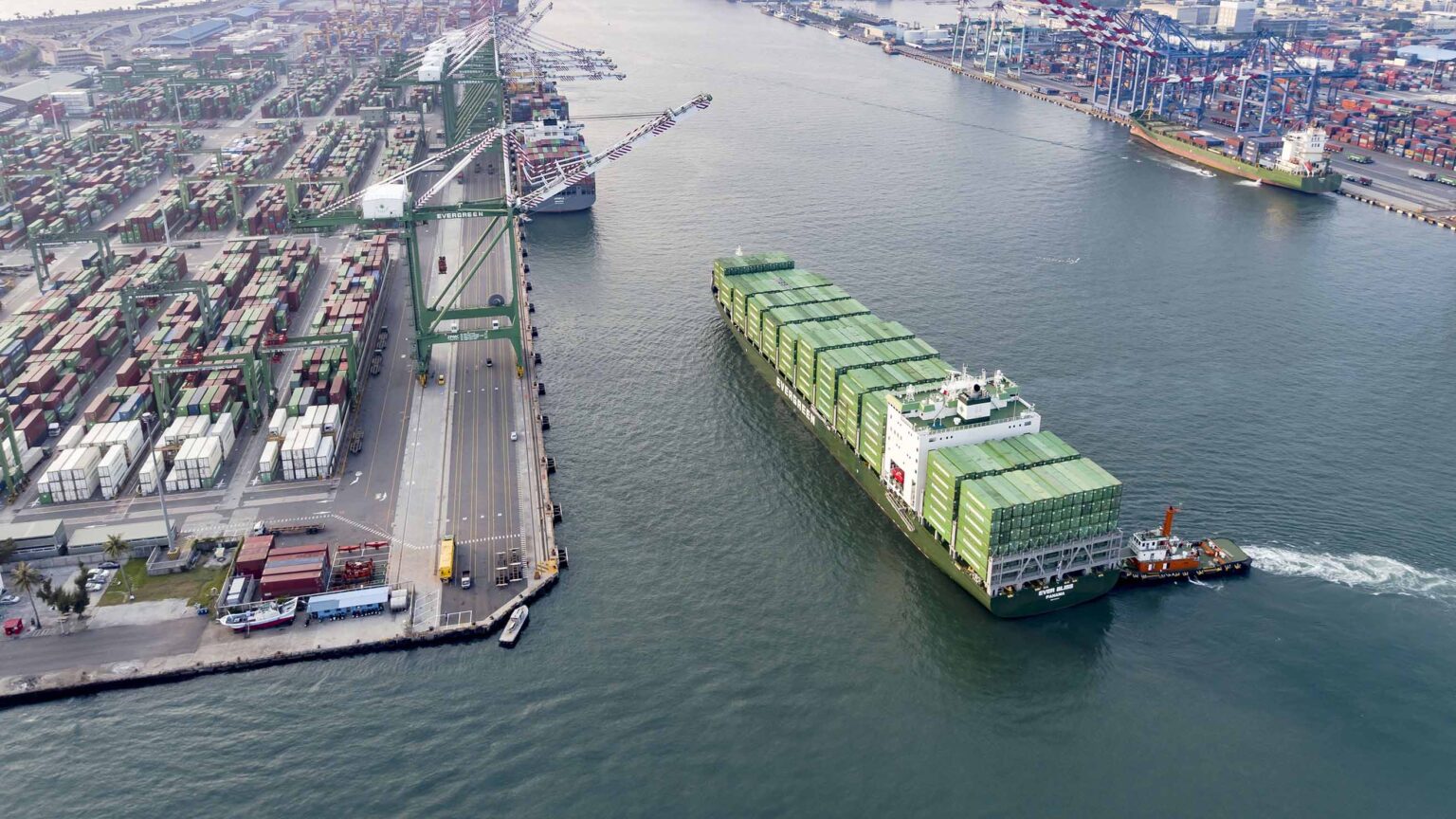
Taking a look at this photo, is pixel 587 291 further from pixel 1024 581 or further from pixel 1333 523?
pixel 1333 523

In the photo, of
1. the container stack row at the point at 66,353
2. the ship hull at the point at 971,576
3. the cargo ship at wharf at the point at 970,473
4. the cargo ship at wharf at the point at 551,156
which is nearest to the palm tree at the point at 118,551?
the container stack row at the point at 66,353

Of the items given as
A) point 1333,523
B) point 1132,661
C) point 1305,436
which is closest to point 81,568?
point 1132,661

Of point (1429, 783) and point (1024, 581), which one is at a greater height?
point (1024, 581)

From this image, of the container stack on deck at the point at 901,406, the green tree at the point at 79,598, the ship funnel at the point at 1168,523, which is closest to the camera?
the green tree at the point at 79,598

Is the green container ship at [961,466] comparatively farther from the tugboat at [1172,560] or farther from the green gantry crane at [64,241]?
the green gantry crane at [64,241]

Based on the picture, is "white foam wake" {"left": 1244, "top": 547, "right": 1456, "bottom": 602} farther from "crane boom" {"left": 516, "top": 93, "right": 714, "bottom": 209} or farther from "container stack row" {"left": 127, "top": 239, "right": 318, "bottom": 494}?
"container stack row" {"left": 127, "top": 239, "right": 318, "bottom": 494}

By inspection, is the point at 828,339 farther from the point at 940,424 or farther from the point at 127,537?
the point at 127,537

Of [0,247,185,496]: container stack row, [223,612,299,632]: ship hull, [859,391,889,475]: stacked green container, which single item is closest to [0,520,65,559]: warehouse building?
[0,247,185,496]: container stack row
